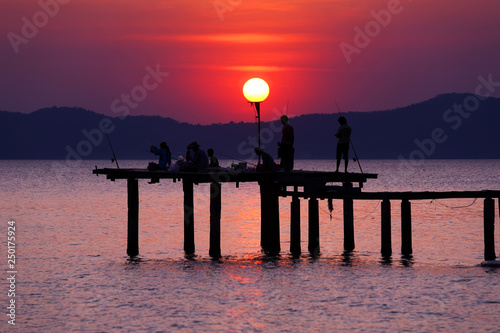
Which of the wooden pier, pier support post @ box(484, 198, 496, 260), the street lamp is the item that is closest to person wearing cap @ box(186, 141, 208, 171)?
the wooden pier

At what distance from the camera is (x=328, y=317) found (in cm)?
2097

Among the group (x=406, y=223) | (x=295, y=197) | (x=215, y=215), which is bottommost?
(x=406, y=223)

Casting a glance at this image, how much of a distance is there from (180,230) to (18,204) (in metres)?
33.9

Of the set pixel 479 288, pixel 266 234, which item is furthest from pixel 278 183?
pixel 479 288

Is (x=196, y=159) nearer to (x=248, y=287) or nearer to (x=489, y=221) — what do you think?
(x=248, y=287)

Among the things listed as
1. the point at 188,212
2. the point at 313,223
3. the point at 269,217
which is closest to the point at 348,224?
the point at 313,223

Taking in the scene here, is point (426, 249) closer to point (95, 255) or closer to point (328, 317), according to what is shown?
point (95, 255)

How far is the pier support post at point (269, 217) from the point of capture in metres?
31.6

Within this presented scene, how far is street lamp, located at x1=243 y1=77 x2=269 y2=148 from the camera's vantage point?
1129 inches

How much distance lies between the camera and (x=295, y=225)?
3030 cm

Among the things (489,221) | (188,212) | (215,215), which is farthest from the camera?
(188,212)

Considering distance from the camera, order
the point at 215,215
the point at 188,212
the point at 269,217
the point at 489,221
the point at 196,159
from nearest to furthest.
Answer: the point at 489,221 → the point at 196,159 → the point at 215,215 → the point at 188,212 → the point at 269,217

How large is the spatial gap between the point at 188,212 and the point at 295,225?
13.2 ft

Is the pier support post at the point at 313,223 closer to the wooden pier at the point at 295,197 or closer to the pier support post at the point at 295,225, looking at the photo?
the wooden pier at the point at 295,197
